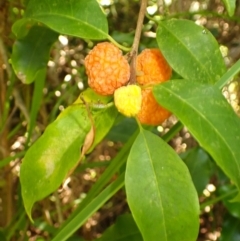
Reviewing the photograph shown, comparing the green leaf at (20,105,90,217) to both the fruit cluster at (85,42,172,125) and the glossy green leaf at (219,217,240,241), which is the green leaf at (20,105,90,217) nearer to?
the fruit cluster at (85,42,172,125)

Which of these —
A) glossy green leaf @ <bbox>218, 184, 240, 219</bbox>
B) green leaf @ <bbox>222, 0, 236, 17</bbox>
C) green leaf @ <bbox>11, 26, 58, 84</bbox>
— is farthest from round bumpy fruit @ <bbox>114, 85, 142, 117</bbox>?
glossy green leaf @ <bbox>218, 184, 240, 219</bbox>

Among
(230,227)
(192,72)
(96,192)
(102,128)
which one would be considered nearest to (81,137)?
(102,128)

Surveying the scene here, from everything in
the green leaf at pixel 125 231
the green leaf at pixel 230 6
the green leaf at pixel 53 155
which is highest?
the green leaf at pixel 230 6

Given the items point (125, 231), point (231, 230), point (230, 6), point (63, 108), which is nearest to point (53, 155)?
point (230, 6)

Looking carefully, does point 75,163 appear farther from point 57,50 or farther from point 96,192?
point 57,50

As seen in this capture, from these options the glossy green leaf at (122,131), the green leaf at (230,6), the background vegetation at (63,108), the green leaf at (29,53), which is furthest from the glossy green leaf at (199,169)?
the green leaf at (230,6)

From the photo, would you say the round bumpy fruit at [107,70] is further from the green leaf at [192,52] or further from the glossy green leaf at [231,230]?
the glossy green leaf at [231,230]
